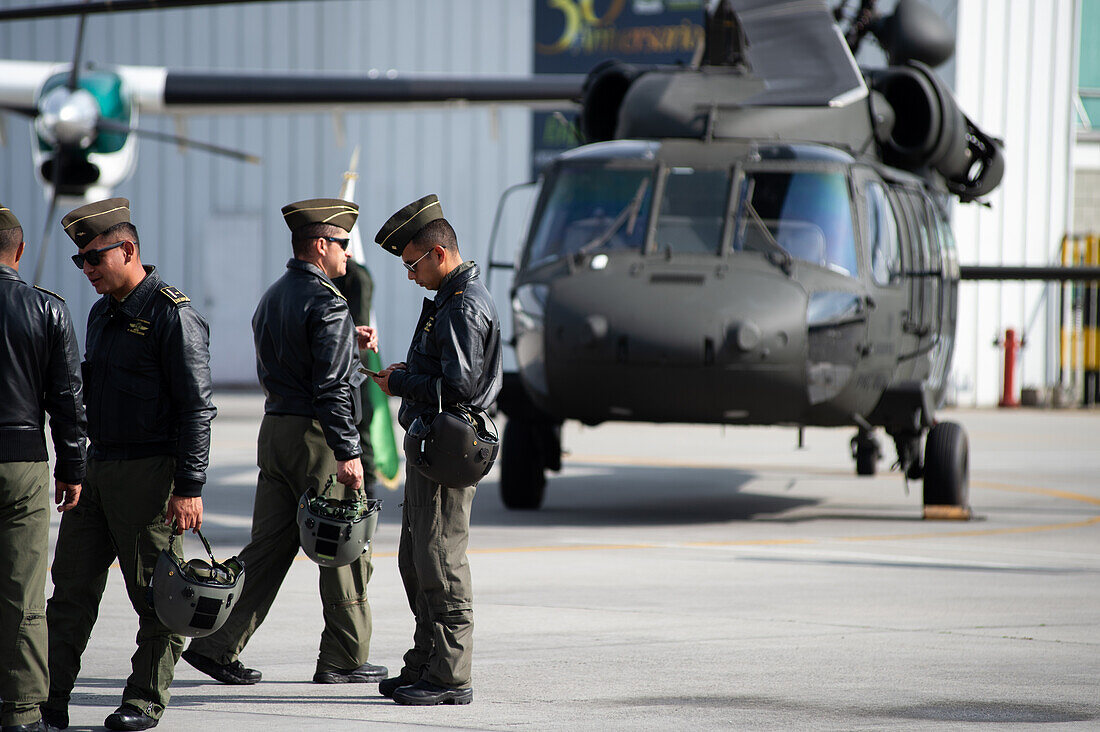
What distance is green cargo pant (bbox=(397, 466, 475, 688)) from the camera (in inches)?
197

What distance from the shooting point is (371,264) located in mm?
28500

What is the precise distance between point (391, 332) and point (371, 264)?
140cm

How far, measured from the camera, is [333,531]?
505 cm


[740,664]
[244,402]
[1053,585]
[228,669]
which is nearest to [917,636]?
[740,664]

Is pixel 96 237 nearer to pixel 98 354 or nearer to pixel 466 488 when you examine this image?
pixel 98 354

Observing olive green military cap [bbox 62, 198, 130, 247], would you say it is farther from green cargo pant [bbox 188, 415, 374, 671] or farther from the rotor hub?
the rotor hub

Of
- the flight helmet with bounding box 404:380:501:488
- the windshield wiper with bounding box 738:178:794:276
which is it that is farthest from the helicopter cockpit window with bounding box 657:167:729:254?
the flight helmet with bounding box 404:380:501:488

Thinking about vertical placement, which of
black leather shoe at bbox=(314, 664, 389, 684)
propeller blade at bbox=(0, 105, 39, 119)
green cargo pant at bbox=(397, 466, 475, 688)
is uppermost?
propeller blade at bbox=(0, 105, 39, 119)

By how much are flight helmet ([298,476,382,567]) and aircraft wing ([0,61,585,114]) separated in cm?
1440

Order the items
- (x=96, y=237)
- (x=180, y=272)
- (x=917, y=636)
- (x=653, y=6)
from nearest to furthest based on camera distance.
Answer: (x=96, y=237)
(x=917, y=636)
(x=653, y=6)
(x=180, y=272)

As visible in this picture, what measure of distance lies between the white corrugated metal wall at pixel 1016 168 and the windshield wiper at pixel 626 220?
52.6 feet

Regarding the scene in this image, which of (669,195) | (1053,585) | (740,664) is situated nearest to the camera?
(740,664)

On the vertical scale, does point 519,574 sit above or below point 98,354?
below

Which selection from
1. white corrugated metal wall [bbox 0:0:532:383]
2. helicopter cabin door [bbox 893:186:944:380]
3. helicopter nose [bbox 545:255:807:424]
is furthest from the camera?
white corrugated metal wall [bbox 0:0:532:383]
